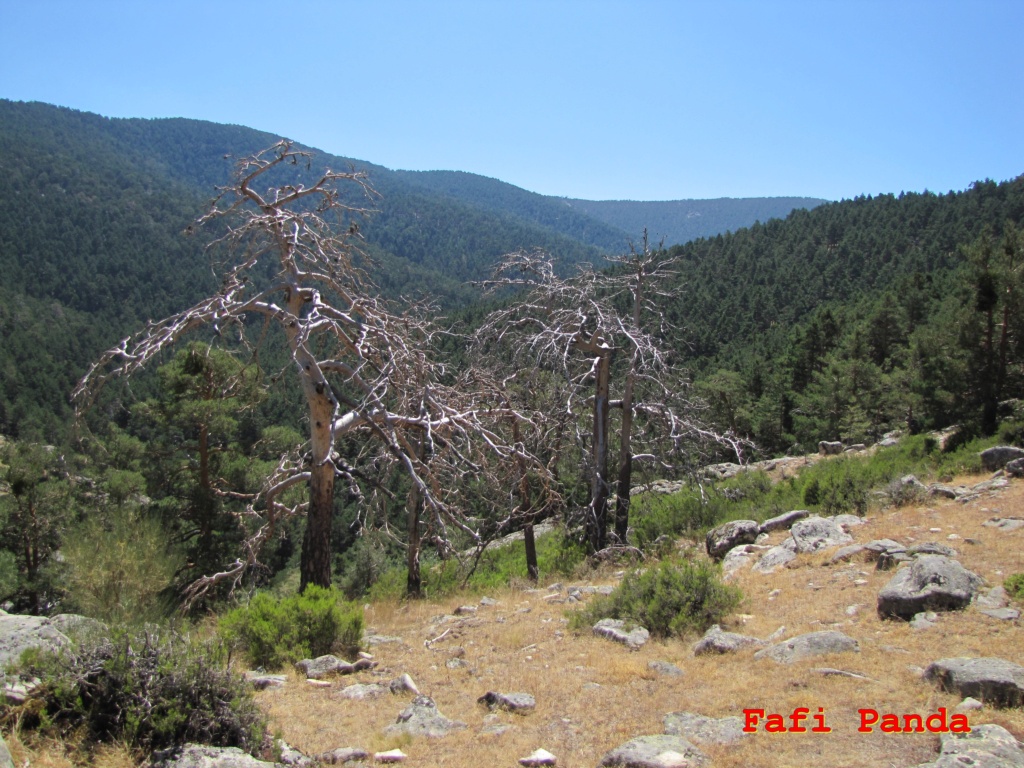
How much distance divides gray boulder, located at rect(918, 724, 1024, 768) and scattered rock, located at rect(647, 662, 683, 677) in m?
1.99

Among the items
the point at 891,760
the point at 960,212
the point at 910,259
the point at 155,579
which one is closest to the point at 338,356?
the point at 155,579

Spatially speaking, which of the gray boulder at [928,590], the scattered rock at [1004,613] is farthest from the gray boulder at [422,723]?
the scattered rock at [1004,613]

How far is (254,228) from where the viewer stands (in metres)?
6.96

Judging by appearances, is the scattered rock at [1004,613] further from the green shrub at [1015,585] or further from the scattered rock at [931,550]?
the scattered rock at [931,550]

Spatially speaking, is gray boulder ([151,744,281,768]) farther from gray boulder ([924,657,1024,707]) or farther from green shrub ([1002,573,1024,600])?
green shrub ([1002,573,1024,600])

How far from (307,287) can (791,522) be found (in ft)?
26.6

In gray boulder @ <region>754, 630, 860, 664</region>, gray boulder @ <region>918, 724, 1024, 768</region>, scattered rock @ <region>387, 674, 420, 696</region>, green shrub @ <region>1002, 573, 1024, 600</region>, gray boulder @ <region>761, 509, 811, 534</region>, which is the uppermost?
gray boulder @ <region>918, 724, 1024, 768</region>

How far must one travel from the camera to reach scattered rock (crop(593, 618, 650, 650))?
5914 millimetres

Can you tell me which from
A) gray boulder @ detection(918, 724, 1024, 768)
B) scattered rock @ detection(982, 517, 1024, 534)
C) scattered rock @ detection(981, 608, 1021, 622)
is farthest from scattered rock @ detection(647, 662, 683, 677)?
scattered rock @ detection(982, 517, 1024, 534)

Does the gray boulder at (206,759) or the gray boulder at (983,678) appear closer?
the gray boulder at (206,759)

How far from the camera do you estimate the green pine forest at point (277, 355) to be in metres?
10.6

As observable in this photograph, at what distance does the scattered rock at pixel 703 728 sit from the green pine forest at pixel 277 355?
369 cm

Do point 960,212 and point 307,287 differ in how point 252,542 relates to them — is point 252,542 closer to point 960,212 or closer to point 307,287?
point 307,287

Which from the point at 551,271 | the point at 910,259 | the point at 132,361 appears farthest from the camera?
the point at 910,259
